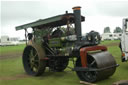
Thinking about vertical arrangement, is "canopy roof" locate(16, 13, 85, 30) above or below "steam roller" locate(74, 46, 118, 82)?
above

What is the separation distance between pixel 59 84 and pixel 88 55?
1334 millimetres

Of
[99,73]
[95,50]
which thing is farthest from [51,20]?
[99,73]

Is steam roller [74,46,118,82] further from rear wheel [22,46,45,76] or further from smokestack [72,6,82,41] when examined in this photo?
rear wheel [22,46,45,76]

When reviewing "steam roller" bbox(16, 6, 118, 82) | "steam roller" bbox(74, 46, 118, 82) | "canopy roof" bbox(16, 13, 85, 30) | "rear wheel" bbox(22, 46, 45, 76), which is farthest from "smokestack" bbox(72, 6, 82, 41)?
"rear wheel" bbox(22, 46, 45, 76)

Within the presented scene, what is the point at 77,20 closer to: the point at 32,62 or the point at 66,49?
the point at 66,49

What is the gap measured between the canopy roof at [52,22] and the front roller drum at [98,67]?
5.35 ft

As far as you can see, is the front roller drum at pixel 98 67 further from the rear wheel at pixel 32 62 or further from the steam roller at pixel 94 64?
the rear wheel at pixel 32 62

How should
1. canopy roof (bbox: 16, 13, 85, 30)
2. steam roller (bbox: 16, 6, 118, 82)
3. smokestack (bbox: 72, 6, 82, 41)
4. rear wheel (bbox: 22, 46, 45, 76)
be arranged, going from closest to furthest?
steam roller (bbox: 16, 6, 118, 82)
smokestack (bbox: 72, 6, 82, 41)
canopy roof (bbox: 16, 13, 85, 30)
rear wheel (bbox: 22, 46, 45, 76)

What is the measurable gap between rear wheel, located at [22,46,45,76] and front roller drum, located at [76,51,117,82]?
181 centimetres

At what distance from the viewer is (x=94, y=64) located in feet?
21.1

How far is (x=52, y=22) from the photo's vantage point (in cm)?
775

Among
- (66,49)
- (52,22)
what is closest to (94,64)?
(66,49)

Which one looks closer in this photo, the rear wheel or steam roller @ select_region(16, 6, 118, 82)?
steam roller @ select_region(16, 6, 118, 82)

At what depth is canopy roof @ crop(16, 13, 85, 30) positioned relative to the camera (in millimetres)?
7227
